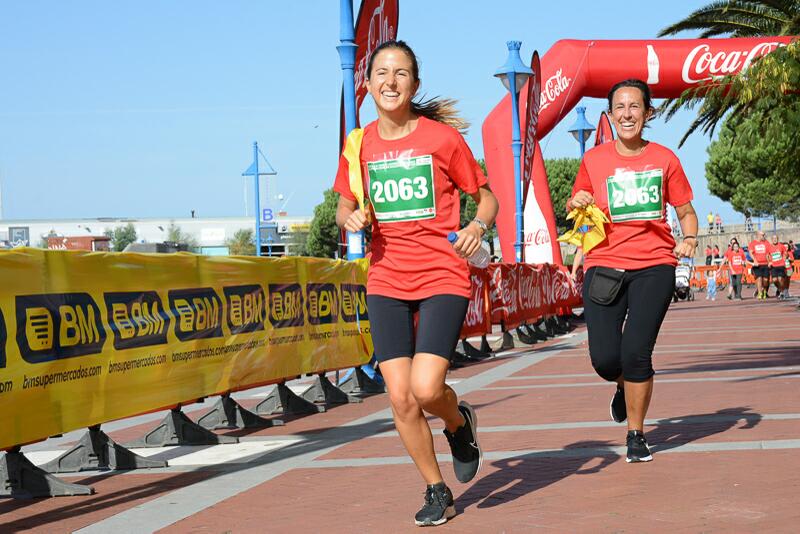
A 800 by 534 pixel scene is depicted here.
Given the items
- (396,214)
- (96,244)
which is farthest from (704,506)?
(96,244)

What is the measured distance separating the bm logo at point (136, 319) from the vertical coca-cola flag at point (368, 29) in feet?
17.4

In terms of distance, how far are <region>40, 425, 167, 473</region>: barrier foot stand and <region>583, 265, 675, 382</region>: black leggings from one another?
3000 millimetres

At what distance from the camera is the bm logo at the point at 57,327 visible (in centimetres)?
666

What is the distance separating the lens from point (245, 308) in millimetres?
9898

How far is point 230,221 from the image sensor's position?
148 meters

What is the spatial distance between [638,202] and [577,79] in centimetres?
2061

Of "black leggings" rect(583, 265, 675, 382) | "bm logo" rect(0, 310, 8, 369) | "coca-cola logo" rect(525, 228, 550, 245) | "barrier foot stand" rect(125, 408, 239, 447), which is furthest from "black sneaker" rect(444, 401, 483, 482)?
"coca-cola logo" rect(525, 228, 550, 245)

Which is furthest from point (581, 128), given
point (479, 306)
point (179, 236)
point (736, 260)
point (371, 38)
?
point (179, 236)

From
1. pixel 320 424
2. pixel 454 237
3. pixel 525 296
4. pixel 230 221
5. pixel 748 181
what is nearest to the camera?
pixel 454 237

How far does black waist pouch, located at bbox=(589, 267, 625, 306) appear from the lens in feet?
21.9

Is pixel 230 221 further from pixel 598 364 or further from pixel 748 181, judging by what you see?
pixel 598 364

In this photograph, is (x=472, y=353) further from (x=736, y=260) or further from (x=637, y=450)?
(x=736, y=260)

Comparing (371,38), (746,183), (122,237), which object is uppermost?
(746,183)

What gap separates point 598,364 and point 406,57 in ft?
7.80
